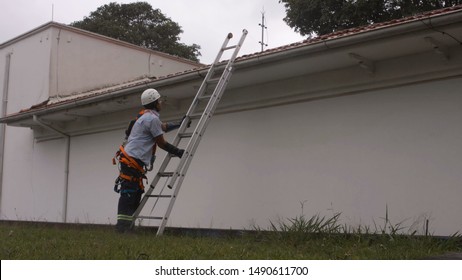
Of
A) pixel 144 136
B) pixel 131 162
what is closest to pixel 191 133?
pixel 144 136

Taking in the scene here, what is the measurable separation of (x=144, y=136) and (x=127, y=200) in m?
0.88

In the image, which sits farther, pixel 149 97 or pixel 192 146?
pixel 149 97

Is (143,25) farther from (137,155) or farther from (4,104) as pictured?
(137,155)

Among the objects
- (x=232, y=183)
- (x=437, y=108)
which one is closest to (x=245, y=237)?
(x=232, y=183)

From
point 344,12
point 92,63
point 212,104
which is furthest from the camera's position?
point 344,12

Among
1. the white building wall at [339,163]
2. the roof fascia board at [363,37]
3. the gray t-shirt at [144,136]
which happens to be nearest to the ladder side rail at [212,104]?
the roof fascia board at [363,37]

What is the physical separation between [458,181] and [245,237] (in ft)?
8.67

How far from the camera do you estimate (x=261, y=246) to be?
5.72 m

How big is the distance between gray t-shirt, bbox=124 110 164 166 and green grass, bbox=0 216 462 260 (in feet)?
3.67

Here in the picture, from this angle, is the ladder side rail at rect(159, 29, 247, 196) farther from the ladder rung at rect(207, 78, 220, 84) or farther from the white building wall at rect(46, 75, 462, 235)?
the white building wall at rect(46, 75, 462, 235)

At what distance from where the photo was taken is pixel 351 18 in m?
18.0

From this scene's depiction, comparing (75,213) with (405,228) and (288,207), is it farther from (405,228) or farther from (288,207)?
(405,228)

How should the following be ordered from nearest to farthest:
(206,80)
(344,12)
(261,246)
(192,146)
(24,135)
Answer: (261,246)
(192,146)
(206,80)
(24,135)
(344,12)

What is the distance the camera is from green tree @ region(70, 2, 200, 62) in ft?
98.9
